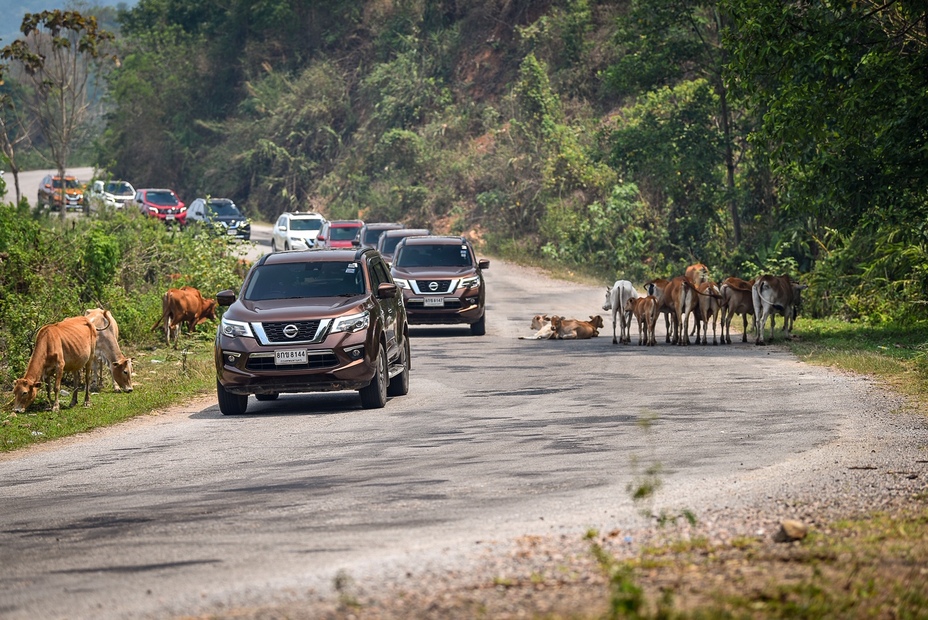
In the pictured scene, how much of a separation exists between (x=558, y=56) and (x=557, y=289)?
90.3 ft

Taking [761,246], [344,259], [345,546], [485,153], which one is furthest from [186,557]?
[485,153]

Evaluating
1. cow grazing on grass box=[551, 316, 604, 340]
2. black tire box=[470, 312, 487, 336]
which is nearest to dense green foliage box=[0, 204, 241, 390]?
black tire box=[470, 312, 487, 336]

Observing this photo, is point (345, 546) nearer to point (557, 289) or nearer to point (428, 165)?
point (557, 289)

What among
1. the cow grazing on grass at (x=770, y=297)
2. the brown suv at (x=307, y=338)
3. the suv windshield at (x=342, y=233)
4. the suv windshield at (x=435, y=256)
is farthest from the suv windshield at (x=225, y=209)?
the brown suv at (x=307, y=338)

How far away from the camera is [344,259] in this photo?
17844 millimetres

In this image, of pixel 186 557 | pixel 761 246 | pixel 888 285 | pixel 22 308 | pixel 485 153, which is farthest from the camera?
pixel 485 153

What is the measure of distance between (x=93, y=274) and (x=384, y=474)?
58.0ft

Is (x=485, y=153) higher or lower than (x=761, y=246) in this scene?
higher

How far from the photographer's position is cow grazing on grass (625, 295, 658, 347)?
24.7 metres

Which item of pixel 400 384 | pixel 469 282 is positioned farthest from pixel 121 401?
pixel 469 282

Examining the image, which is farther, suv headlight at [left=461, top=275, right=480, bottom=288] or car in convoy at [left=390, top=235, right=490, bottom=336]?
suv headlight at [left=461, top=275, right=480, bottom=288]

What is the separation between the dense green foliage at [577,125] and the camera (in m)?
23.2

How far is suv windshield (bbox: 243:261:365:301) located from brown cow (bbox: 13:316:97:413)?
2393 millimetres

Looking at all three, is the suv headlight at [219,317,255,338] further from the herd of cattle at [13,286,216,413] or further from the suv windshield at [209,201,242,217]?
the suv windshield at [209,201,242,217]
